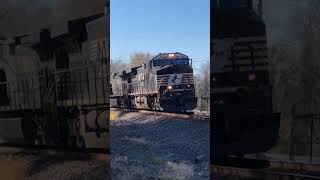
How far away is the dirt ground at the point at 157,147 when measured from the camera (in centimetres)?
399

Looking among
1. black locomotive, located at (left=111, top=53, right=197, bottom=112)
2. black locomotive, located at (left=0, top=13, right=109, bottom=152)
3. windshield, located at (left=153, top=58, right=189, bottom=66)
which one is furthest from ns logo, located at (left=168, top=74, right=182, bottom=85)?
black locomotive, located at (left=0, top=13, right=109, bottom=152)

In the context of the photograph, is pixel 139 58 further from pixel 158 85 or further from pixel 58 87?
pixel 58 87

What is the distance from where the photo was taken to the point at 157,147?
4191 mm

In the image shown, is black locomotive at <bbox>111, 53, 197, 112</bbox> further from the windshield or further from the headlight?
the headlight

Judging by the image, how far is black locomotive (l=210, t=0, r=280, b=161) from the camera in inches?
152

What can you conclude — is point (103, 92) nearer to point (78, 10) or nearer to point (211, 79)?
point (78, 10)

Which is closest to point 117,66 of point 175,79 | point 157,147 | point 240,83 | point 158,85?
point 158,85

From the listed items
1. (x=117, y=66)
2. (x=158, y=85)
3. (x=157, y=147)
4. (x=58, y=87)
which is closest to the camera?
(x=157, y=147)

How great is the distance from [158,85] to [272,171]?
3.69 ft

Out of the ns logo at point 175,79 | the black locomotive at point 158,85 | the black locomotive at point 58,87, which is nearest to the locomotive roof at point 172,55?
the black locomotive at point 158,85

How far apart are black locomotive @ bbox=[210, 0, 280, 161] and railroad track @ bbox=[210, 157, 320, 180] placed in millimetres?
103

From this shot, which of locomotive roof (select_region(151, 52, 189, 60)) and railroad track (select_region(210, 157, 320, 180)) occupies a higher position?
locomotive roof (select_region(151, 52, 189, 60))

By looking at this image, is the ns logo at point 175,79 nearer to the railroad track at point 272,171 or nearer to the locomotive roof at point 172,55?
the locomotive roof at point 172,55

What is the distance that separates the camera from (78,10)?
4684 mm
